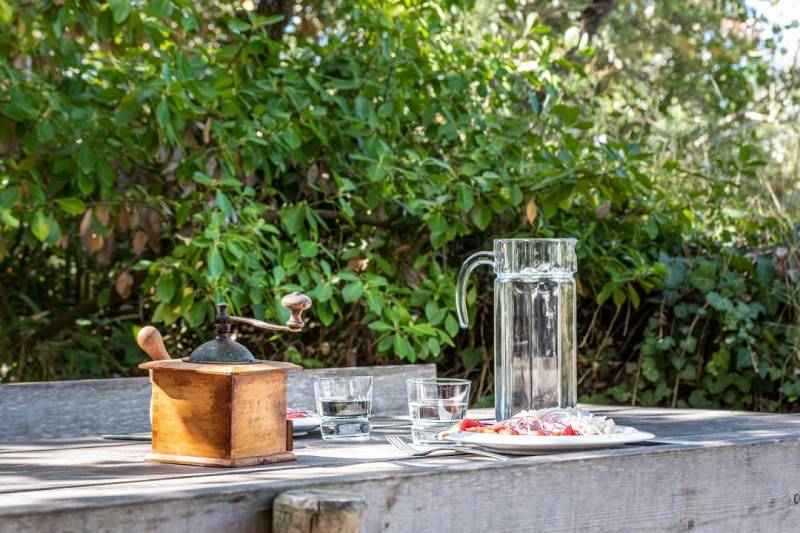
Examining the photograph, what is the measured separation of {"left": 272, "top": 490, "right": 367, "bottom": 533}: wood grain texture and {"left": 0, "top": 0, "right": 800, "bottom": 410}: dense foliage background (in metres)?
2.09

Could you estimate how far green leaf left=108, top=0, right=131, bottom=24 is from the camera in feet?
9.67

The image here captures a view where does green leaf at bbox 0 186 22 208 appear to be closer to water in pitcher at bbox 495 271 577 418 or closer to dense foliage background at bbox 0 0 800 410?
dense foliage background at bbox 0 0 800 410

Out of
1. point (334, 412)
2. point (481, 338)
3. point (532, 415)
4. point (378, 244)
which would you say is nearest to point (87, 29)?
point (378, 244)

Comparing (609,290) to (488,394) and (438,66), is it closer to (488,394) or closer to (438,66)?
(488,394)

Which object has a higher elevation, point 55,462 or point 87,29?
point 87,29

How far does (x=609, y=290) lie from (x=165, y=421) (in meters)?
2.36

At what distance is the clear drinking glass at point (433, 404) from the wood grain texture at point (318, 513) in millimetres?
499

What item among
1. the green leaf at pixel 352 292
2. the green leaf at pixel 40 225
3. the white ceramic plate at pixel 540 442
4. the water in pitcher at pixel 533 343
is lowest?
the white ceramic plate at pixel 540 442

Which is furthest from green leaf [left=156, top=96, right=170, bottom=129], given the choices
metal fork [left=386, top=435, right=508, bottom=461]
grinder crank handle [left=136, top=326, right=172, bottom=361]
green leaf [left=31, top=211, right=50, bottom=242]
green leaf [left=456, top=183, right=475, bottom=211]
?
metal fork [left=386, top=435, right=508, bottom=461]

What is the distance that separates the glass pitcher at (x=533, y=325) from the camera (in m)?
1.63

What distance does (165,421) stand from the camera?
1.34 m

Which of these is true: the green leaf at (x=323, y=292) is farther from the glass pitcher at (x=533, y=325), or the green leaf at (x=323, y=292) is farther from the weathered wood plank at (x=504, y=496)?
Result: the weathered wood plank at (x=504, y=496)

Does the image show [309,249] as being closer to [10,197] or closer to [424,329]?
[424,329]

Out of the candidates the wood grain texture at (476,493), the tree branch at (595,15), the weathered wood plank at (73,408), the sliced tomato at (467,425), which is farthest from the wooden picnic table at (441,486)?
the tree branch at (595,15)
